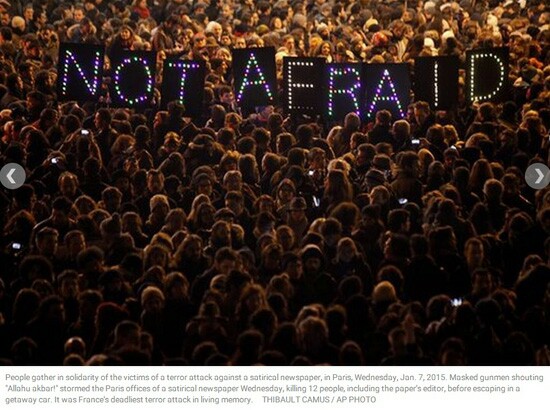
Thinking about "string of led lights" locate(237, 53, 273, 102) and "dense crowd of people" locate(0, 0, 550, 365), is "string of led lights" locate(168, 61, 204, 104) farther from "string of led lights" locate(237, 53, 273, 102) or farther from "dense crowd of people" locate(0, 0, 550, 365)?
"string of led lights" locate(237, 53, 273, 102)

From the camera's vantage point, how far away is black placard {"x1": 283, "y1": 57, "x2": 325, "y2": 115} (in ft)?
37.4

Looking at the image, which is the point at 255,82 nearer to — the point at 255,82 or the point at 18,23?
the point at 255,82

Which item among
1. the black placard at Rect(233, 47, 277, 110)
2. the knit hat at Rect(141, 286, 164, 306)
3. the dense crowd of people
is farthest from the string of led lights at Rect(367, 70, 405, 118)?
the knit hat at Rect(141, 286, 164, 306)

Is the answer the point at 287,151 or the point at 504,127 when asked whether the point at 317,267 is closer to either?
the point at 287,151

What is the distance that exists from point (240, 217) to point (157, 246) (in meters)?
1.06

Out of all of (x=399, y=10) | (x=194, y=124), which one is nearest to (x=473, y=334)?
(x=194, y=124)

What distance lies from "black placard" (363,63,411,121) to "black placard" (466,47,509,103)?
1.97 ft

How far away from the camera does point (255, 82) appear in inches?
456

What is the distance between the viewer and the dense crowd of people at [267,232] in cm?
786

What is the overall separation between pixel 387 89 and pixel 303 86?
0.73 metres

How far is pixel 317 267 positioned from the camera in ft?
27.7

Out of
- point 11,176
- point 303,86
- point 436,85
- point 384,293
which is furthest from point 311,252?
point 436,85

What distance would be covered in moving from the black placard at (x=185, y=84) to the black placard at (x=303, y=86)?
74 cm

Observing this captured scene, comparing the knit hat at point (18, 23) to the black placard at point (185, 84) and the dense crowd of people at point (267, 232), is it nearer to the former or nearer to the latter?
the dense crowd of people at point (267, 232)
